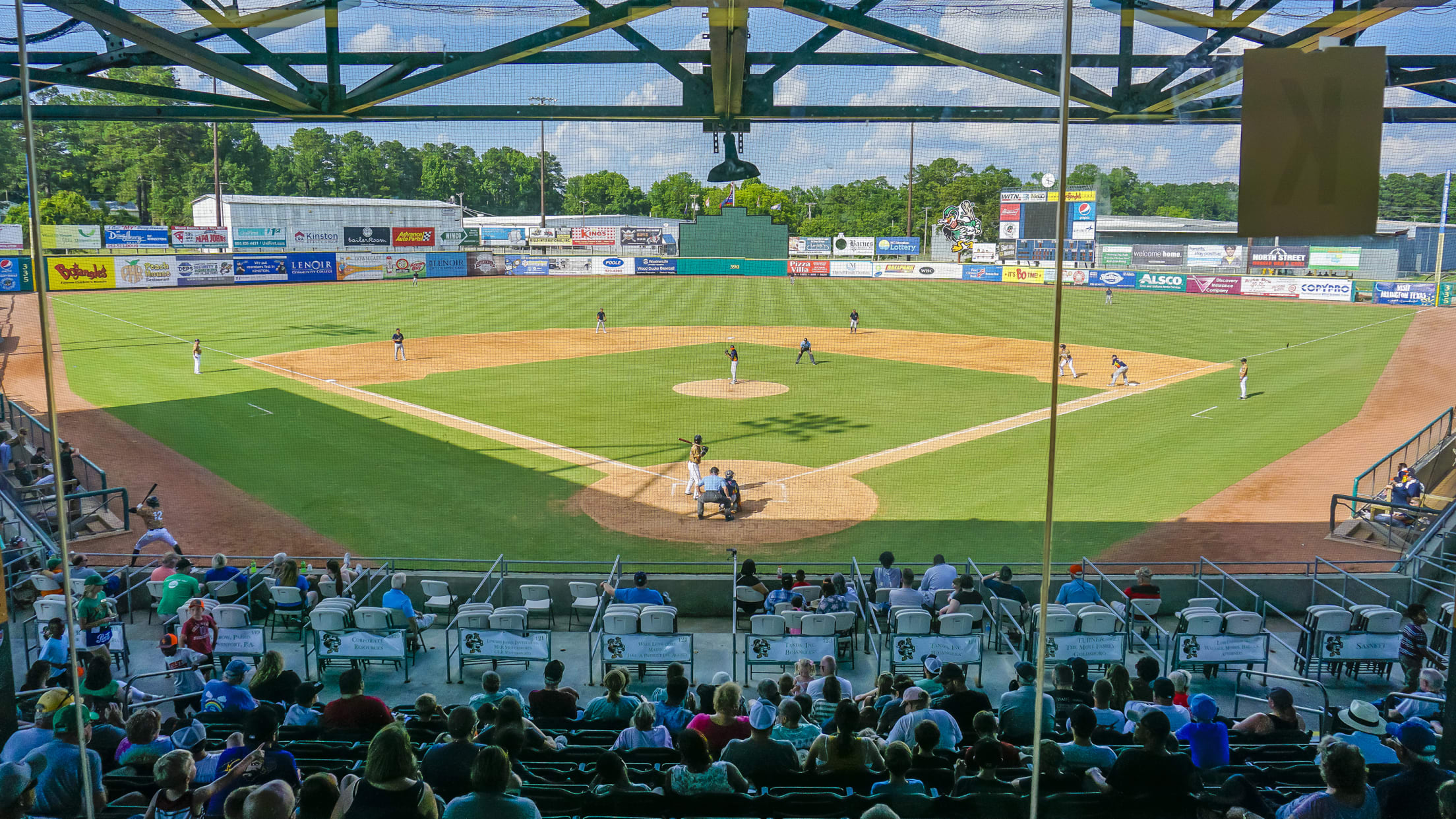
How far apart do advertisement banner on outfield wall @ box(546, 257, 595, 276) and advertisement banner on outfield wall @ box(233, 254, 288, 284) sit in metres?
13.1

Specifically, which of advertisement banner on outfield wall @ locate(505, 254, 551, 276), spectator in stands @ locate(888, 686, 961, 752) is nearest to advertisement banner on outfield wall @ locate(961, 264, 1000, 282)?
advertisement banner on outfield wall @ locate(505, 254, 551, 276)

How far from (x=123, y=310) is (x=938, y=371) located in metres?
32.7

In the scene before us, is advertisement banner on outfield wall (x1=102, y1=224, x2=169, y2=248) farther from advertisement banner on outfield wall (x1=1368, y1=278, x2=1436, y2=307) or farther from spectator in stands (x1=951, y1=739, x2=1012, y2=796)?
advertisement banner on outfield wall (x1=1368, y1=278, x2=1436, y2=307)

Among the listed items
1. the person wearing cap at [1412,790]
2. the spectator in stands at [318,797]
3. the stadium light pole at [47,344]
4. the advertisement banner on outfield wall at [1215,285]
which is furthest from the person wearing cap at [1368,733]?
the advertisement banner on outfield wall at [1215,285]

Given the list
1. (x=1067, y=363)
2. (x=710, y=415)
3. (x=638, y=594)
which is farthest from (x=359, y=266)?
(x=638, y=594)

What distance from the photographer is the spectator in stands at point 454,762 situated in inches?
177

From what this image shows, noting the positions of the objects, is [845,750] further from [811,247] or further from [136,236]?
[811,247]

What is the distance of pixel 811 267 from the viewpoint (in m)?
57.5

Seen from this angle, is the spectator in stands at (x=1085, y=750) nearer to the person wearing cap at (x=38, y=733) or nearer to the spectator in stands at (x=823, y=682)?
the spectator in stands at (x=823, y=682)

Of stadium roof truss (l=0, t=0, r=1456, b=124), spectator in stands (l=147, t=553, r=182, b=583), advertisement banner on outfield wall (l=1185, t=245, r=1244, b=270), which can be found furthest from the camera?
advertisement banner on outfield wall (l=1185, t=245, r=1244, b=270)

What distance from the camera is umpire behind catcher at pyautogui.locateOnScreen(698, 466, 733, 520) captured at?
1478 cm

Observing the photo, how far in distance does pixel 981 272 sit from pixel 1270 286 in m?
14.5

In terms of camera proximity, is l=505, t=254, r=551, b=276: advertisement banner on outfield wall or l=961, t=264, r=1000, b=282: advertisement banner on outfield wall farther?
l=961, t=264, r=1000, b=282: advertisement banner on outfield wall

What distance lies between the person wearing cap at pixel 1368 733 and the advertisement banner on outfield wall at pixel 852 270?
5132 cm
